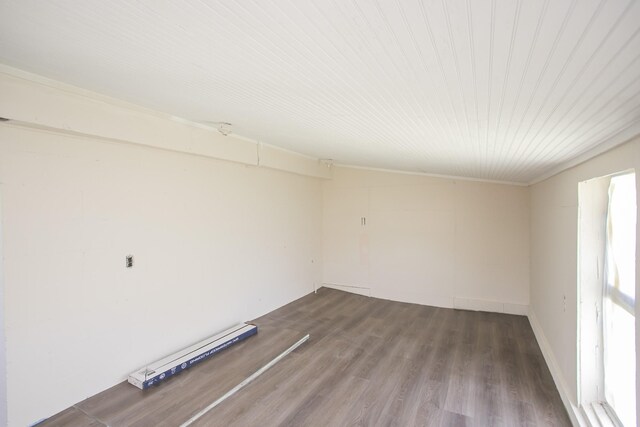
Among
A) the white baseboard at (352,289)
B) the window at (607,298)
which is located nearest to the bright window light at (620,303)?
the window at (607,298)

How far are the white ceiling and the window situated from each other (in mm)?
402

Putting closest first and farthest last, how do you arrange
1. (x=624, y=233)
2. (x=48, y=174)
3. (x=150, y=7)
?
(x=150, y=7)
(x=624, y=233)
(x=48, y=174)

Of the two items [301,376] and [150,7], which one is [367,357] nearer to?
[301,376]

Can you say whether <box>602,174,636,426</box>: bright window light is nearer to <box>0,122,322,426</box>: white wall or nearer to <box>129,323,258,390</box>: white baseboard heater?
<box>129,323,258,390</box>: white baseboard heater

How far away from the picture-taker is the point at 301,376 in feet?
9.99

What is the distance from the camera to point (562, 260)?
2.86m

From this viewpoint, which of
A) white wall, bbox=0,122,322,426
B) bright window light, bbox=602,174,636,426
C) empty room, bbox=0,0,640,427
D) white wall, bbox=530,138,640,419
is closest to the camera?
empty room, bbox=0,0,640,427

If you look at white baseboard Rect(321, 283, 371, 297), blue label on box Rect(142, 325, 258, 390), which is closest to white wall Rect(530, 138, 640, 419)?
white baseboard Rect(321, 283, 371, 297)

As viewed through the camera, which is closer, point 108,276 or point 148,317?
point 108,276

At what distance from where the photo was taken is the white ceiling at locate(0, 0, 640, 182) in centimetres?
85

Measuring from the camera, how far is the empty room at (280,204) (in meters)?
1.09

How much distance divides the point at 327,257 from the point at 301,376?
134 inches

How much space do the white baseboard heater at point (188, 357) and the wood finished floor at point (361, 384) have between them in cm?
8

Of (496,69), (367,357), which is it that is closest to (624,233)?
(496,69)
